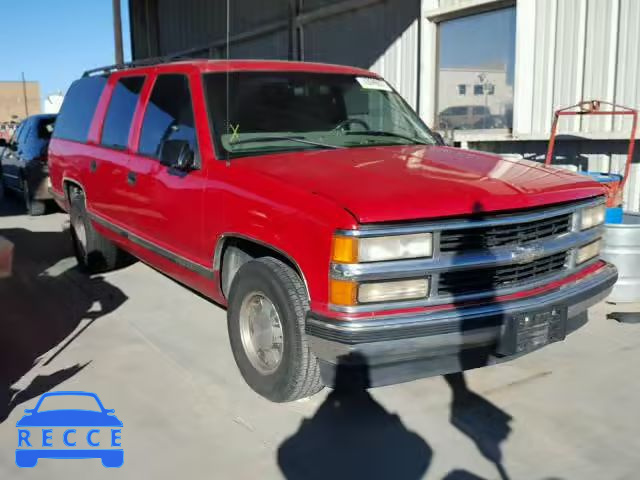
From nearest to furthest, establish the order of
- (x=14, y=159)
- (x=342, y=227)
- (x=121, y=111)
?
1. (x=342, y=227)
2. (x=121, y=111)
3. (x=14, y=159)

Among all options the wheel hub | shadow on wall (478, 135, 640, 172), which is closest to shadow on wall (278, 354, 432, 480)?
the wheel hub

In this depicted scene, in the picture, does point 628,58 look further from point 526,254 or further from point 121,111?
point 121,111

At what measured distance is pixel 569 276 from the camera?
3592 mm

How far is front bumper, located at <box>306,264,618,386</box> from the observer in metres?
2.87

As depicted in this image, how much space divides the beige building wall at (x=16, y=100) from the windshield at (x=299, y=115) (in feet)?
191

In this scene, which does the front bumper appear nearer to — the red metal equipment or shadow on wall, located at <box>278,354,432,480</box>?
shadow on wall, located at <box>278,354,432,480</box>

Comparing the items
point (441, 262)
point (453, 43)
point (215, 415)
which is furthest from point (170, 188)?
point (453, 43)

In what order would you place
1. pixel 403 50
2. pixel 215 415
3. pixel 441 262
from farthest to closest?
1. pixel 403 50
2. pixel 215 415
3. pixel 441 262

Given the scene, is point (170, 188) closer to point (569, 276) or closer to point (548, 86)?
point (569, 276)

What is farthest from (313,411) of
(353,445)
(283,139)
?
(283,139)

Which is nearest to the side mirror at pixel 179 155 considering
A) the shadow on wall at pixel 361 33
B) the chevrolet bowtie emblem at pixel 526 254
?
the chevrolet bowtie emblem at pixel 526 254

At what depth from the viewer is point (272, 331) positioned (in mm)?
3457

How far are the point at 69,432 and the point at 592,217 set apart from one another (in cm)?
321

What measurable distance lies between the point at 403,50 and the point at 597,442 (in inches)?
308
